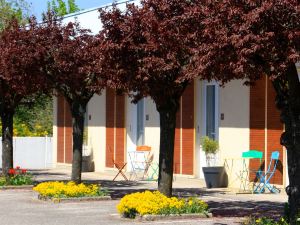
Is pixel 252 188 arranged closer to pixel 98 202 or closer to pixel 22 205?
pixel 98 202

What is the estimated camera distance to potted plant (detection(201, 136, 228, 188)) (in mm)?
20125

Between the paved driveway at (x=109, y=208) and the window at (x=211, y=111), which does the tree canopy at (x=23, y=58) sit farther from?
the window at (x=211, y=111)

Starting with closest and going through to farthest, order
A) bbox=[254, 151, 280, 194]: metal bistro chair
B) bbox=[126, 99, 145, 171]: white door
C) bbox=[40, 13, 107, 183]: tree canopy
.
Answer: bbox=[40, 13, 107, 183]: tree canopy, bbox=[254, 151, 280, 194]: metal bistro chair, bbox=[126, 99, 145, 171]: white door

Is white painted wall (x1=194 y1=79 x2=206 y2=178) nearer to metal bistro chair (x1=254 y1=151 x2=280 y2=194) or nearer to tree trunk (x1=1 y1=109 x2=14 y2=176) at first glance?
metal bistro chair (x1=254 y1=151 x2=280 y2=194)

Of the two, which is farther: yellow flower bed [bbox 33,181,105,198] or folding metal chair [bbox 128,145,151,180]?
folding metal chair [bbox 128,145,151,180]

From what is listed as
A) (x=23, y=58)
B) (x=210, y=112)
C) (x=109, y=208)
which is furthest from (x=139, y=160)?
(x=109, y=208)

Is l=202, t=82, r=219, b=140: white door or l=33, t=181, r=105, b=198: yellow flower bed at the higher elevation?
l=202, t=82, r=219, b=140: white door

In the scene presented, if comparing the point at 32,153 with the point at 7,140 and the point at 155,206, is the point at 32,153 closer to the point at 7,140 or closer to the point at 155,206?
the point at 7,140

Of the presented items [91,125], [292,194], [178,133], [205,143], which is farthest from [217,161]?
[292,194]

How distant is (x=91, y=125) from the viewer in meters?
28.5

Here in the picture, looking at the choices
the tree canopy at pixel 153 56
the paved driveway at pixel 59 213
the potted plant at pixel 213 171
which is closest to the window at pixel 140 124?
the potted plant at pixel 213 171

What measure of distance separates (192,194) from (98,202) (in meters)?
2.70

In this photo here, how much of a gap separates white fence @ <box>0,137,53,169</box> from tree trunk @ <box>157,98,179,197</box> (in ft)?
59.2

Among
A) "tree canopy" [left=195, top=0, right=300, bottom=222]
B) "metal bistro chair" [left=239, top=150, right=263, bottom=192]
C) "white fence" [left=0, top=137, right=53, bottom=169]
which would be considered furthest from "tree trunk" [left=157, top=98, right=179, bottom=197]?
"white fence" [left=0, top=137, right=53, bottom=169]
